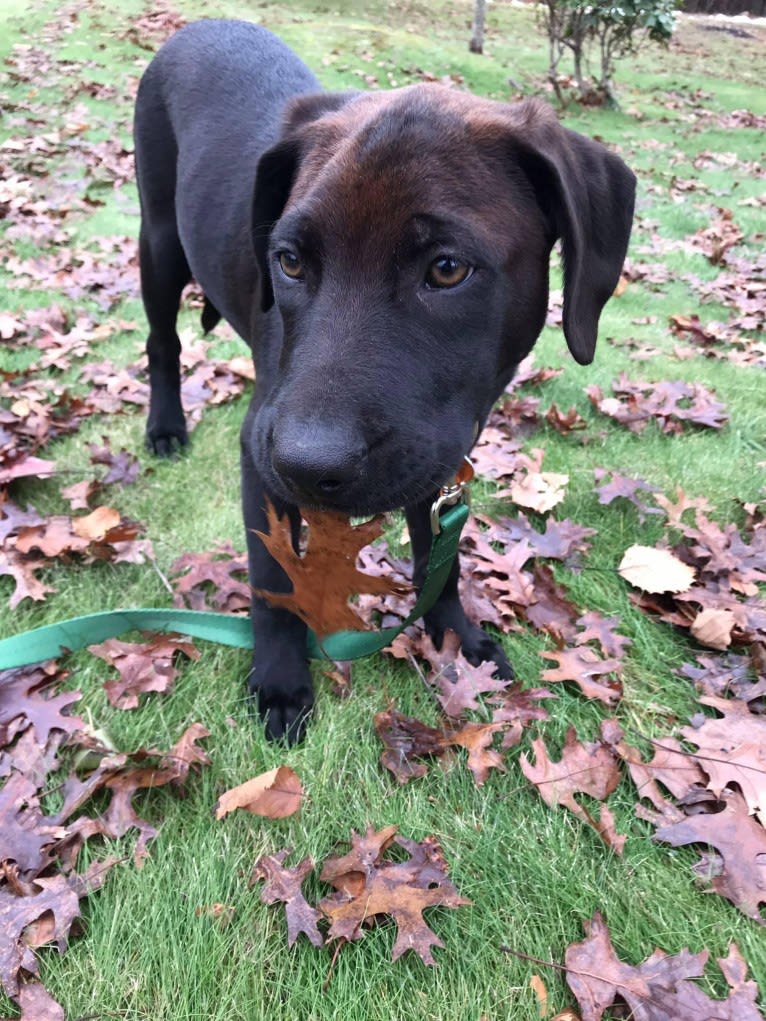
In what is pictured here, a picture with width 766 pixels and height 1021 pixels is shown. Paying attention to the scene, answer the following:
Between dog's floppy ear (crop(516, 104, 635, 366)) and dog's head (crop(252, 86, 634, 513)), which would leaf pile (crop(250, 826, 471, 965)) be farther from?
dog's floppy ear (crop(516, 104, 635, 366))

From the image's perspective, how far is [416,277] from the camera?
1773 mm

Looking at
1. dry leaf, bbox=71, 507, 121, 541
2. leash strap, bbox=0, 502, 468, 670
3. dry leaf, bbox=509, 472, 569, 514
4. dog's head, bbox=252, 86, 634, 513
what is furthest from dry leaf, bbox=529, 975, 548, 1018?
dry leaf, bbox=71, 507, 121, 541

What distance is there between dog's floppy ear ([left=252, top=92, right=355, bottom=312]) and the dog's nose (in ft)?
3.19

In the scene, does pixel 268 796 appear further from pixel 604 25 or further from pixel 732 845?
pixel 604 25

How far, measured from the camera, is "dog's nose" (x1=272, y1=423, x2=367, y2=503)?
1559 millimetres

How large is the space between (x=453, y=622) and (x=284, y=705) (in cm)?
69

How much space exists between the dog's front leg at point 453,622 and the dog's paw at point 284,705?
533 mm

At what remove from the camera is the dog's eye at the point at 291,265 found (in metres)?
1.94

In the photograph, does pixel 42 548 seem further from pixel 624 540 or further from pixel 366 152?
pixel 624 540

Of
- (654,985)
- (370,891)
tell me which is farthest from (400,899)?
(654,985)

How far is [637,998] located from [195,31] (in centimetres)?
429

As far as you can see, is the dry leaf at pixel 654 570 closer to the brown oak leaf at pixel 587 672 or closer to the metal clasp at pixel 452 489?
the brown oak leaf at pixel 587 672

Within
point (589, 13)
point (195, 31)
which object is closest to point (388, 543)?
point (195, 31)

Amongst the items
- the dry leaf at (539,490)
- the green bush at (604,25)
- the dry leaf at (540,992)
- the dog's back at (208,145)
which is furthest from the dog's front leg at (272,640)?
the green bush at (604,25)
